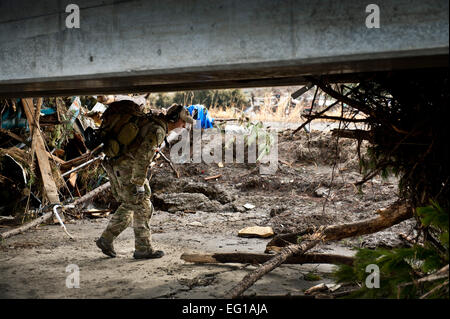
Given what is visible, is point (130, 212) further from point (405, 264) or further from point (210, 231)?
point (405, 264)

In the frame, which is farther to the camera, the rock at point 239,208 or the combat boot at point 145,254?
the rock at point 239,208

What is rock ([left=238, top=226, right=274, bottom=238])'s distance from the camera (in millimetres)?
7613

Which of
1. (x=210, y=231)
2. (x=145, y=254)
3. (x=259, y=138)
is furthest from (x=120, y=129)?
(x=259, y=138)

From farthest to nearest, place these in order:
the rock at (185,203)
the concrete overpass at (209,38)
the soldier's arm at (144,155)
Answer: the rock at (185,203)
the soldier's arm at (144,155)
the concrete overpass at (209,38)

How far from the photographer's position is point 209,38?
294 cm

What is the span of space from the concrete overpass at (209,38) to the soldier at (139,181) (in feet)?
7.82

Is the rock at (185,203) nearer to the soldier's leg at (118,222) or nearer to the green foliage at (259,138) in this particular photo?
the green foliage at (259,138)

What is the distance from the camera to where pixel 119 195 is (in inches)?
246

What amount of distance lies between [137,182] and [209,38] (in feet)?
11.0

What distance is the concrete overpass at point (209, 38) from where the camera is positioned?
8.38 feet

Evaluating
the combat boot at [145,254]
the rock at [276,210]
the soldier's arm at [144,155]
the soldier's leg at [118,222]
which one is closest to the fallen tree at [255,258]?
the combat boot at [145,254]

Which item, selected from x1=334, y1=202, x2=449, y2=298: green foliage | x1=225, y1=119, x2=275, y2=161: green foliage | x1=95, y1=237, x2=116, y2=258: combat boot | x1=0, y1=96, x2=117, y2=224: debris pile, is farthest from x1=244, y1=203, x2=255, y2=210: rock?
x1=334, y1=202, x2=449, y2=298: green foliage
